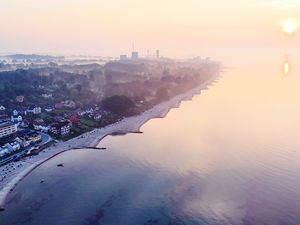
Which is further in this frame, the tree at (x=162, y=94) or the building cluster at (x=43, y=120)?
the tree at (x=162, y=94)

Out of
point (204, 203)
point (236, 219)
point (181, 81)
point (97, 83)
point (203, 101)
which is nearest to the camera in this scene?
point (236, 219)

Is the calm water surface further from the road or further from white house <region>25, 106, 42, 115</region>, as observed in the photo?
white house <region>25, 106, 42, 115</region>

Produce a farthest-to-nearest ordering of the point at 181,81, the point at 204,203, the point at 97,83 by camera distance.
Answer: the point at 181,81, the point at 97,83, the point at 204,203

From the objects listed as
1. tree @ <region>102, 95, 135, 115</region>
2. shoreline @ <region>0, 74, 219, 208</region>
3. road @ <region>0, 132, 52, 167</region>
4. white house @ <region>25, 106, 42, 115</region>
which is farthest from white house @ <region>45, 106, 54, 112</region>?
road @ <region>0, 132, 52, 167</region>

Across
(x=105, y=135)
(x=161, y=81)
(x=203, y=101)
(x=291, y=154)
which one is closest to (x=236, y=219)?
(x=291, y=154)

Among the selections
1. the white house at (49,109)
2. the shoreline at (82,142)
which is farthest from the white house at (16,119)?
the shoreline at (82,142)

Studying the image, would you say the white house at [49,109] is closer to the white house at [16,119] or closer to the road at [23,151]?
the white house at [16,119]

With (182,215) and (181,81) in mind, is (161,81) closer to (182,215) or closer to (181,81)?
(181,81)
